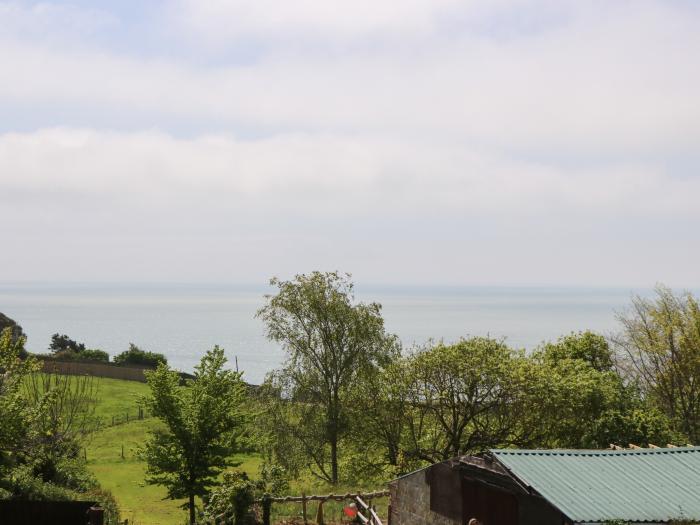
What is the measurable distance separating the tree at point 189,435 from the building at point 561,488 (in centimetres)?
1060

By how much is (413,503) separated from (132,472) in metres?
31.2

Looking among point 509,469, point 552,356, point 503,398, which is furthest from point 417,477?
point 552,356

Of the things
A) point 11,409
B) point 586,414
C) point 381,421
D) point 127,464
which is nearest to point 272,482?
point 11,409

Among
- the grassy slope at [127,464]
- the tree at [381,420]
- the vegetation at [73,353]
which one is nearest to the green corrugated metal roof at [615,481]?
the grassy slope at [127,464]

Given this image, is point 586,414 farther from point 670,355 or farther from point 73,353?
point 73,353

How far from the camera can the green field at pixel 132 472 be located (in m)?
36.6

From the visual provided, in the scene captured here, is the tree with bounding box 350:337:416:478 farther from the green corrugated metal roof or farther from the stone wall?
the green corrugated metal roof

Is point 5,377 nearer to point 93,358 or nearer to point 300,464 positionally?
point 300,464

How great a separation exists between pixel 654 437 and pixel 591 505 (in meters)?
21.4

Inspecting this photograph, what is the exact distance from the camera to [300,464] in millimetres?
46031

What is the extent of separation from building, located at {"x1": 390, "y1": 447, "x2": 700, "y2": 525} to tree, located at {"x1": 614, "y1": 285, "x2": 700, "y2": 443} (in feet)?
82.0

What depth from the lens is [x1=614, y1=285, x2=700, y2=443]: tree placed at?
46.8 metres

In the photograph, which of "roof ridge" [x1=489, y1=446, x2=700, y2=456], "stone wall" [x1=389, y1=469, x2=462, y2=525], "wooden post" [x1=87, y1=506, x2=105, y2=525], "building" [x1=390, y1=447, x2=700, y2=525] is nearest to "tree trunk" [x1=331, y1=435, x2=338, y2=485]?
"stone wall" [x1=389, y1=469, x2=462, y2=525]

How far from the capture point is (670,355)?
4872 centimetres
